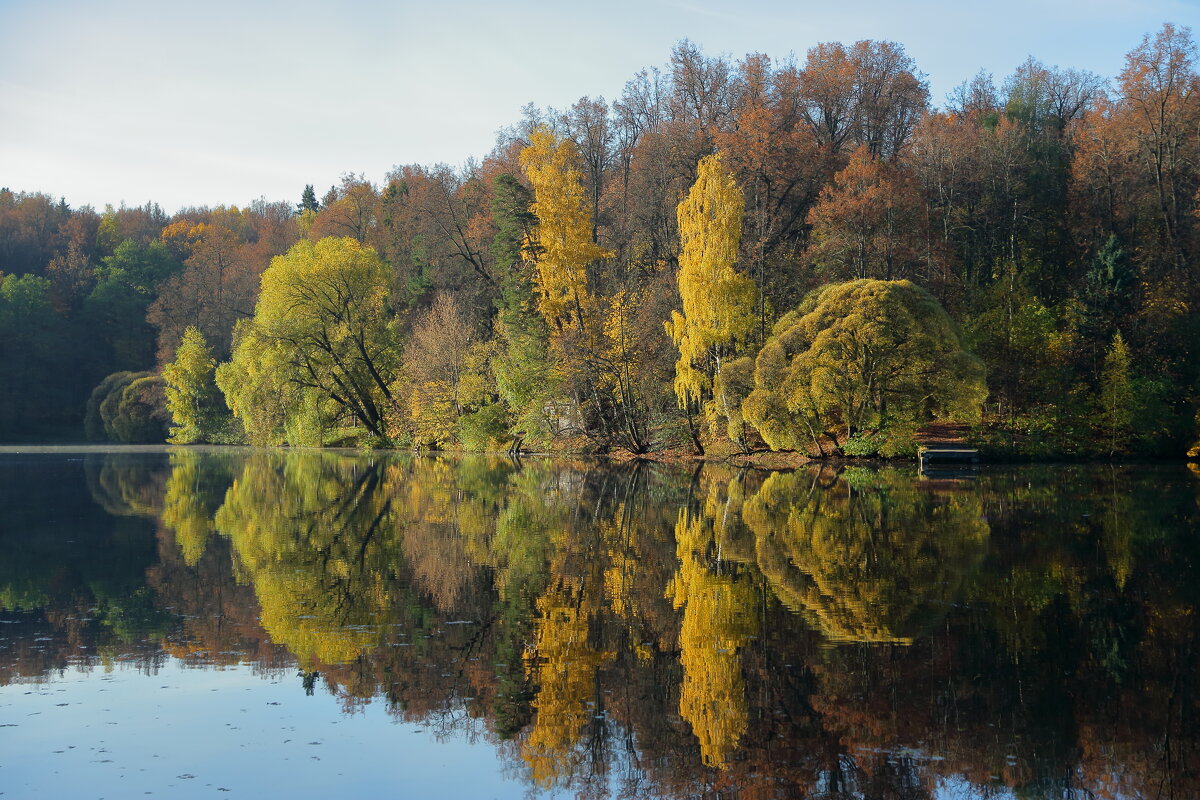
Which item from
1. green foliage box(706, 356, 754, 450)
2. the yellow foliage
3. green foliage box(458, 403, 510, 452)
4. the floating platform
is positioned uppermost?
green foliage box(706, 356, 754, 450)

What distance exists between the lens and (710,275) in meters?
40.4

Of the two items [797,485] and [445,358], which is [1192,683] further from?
[445,358]

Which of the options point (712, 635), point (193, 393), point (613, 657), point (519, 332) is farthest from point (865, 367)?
point (193, 393)

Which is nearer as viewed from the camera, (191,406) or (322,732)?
(322,732)

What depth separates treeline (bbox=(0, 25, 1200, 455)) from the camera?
39.7m

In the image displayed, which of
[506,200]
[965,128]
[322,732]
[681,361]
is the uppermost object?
[965,128]

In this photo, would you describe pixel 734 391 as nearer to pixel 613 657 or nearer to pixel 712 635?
pixel 712 635

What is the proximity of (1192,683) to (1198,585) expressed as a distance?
502 centimetres

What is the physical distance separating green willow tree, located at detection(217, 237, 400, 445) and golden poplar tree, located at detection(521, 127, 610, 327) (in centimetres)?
1510

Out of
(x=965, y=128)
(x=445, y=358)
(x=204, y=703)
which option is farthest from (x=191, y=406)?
(x=204, y=703)

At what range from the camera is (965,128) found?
5388 cm

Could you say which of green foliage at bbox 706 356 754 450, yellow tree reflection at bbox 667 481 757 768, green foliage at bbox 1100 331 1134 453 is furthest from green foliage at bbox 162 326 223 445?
yellow tree reflection at bbox 667 481 757 768

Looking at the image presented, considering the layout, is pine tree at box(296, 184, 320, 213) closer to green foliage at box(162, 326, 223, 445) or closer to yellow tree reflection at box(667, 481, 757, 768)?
green foliage at box(162, 326, 223, 445)

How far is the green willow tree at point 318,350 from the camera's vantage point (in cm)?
5572
